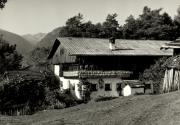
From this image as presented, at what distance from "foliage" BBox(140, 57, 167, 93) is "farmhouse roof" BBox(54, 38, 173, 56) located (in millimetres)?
2641

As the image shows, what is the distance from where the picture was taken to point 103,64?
43469 millimetres

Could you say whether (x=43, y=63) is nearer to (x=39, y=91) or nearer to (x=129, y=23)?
(x=129, y=23)

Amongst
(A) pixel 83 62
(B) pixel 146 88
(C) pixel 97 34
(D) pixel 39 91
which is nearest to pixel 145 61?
(B) pixel 146 88

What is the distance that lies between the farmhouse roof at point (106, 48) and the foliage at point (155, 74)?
264 centimetres

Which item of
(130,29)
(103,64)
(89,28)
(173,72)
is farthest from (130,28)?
(173,72)

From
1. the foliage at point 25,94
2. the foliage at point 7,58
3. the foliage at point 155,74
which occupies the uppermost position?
the foliage at point 7,58

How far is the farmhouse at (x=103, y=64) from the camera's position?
40.9 meters

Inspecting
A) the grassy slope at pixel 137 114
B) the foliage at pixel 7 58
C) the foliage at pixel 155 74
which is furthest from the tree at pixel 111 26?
the grassy slope at pixel 137 114

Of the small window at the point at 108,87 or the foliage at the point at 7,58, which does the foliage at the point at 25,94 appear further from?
the foliage at the point at 7,58

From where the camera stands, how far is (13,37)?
108 meters

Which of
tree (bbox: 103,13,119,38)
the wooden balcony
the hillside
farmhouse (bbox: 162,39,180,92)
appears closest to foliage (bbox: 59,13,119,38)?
tree (bbox: 103,13,119,38)

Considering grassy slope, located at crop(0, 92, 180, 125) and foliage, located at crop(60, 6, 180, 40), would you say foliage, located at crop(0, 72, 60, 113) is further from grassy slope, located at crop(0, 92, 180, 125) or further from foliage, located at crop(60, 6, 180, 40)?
foliage, located at crop(60, 6, 180, 40)

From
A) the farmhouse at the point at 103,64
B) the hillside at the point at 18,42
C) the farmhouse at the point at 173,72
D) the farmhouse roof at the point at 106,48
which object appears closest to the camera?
the farmhouse at the point at 173,72

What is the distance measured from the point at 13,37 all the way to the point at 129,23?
46.9 m
